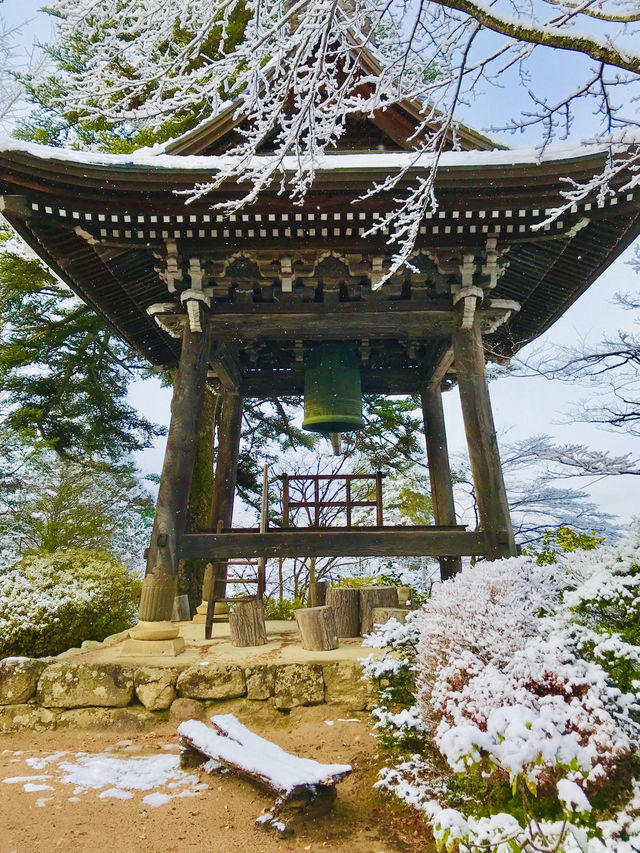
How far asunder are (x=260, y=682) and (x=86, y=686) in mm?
1576

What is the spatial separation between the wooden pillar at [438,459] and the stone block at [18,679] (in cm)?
529

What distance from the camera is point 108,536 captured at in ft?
41.7

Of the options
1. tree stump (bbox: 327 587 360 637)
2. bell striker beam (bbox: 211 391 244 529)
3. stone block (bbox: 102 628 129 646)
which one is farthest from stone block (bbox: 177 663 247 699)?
bell striker beam (bbox: 211 391 244 529)

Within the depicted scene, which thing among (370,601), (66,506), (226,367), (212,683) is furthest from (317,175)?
(66,506)

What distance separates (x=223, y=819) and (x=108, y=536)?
10.3 metres

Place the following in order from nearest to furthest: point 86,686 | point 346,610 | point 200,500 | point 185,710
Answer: point 185,710 < point 86,686 < point 346,610 < point 200,500

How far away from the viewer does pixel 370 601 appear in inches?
270

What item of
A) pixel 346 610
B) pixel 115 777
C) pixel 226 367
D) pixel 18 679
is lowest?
pixel 115 777

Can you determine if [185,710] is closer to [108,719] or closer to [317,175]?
[108,719]

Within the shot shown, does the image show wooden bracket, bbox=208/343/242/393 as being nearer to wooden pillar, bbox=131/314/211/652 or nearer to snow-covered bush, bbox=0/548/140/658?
wooden pillar, bbox=131/314/211/652

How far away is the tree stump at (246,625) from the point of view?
6.33 meters

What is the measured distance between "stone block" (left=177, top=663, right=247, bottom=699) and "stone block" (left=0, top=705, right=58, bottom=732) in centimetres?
117

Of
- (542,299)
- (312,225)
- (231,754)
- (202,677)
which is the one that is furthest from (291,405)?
(231,754)

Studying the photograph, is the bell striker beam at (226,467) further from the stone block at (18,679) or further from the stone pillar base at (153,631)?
the stone block at (18,679)
